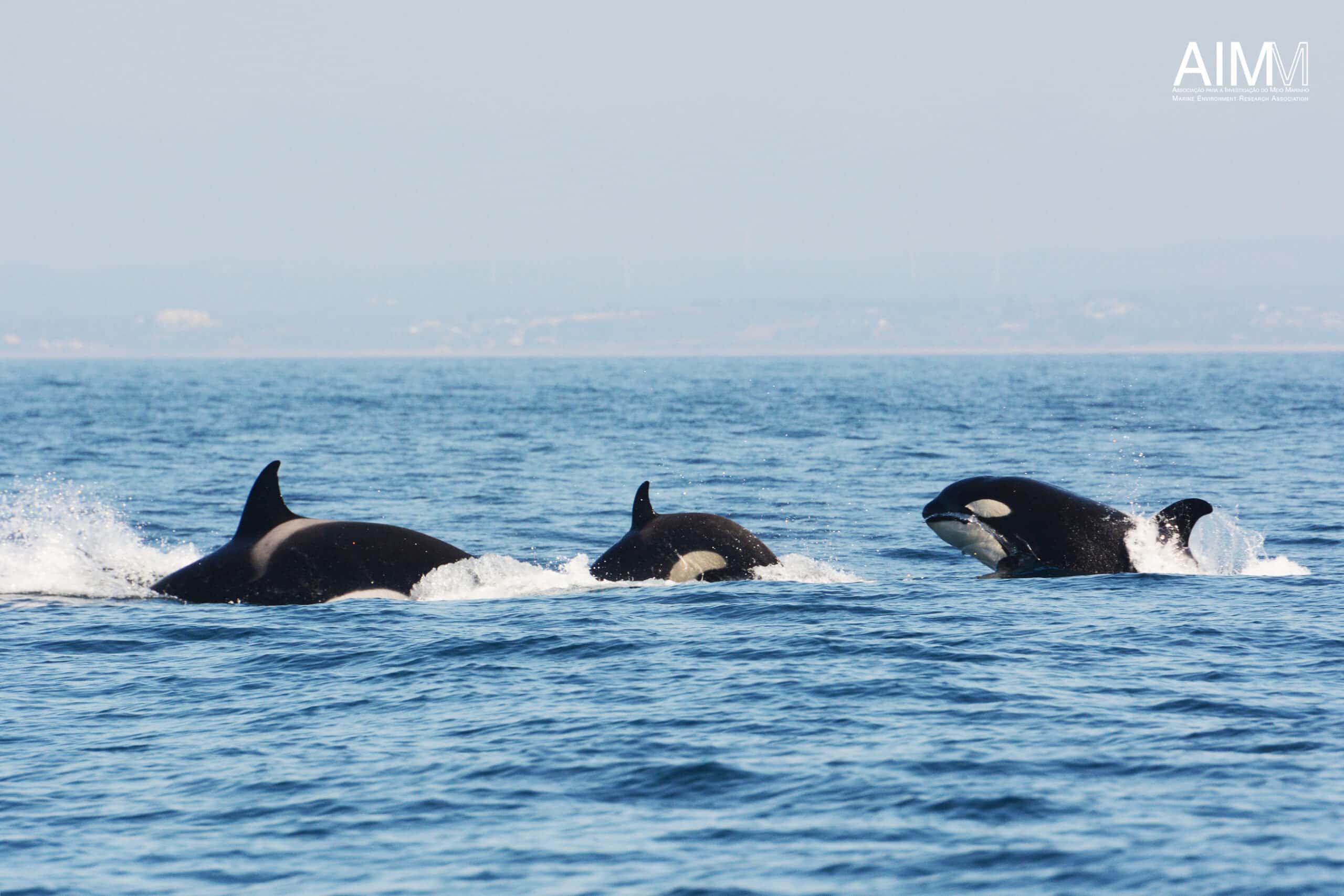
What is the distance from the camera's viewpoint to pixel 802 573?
59.0 ft

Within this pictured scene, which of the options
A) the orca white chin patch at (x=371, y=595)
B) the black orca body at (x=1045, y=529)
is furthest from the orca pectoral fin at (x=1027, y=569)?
the orca white chin patch at (x=371, y=595)

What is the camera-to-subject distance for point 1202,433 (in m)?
50.9

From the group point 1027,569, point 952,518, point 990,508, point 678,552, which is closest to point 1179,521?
point 1027,569

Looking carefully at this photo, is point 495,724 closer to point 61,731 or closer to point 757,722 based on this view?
point 757,722

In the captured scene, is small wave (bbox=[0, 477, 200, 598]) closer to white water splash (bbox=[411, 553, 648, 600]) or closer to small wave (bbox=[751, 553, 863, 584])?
white water splash (bbox=[411, 553, 648, 600])

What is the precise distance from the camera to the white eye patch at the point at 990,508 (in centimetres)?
1741

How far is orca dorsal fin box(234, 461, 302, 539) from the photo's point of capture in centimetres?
1588

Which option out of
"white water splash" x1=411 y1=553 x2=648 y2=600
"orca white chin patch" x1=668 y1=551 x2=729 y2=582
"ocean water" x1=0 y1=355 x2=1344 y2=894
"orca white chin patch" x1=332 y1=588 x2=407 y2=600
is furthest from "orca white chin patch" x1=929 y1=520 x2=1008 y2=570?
"orca white chin patch" x1=332 y1=588 x2=407 y2=600

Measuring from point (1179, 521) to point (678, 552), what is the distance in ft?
18.6

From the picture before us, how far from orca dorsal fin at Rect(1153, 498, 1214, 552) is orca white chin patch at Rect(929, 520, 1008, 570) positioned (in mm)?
1782

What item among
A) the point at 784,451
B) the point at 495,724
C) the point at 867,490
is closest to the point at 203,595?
the point at 495,724

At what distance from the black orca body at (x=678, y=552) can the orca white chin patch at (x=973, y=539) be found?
7.11 ft

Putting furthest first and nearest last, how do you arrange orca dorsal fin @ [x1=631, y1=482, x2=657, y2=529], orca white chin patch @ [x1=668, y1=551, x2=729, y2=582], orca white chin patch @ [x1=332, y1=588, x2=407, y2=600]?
1. orca white chin patch @ [x1=668, y1=551, x2=729, y2=582]
2. orca dorsal fin @ [x1=631, y1=482, x2=657, y2=529]
3. orca white chin patch @ [x1=332, y1=588, x2=407, y2=600]

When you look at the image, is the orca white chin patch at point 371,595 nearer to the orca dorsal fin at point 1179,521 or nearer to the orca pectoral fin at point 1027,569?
the orca pectoral fin at point 1027,569
